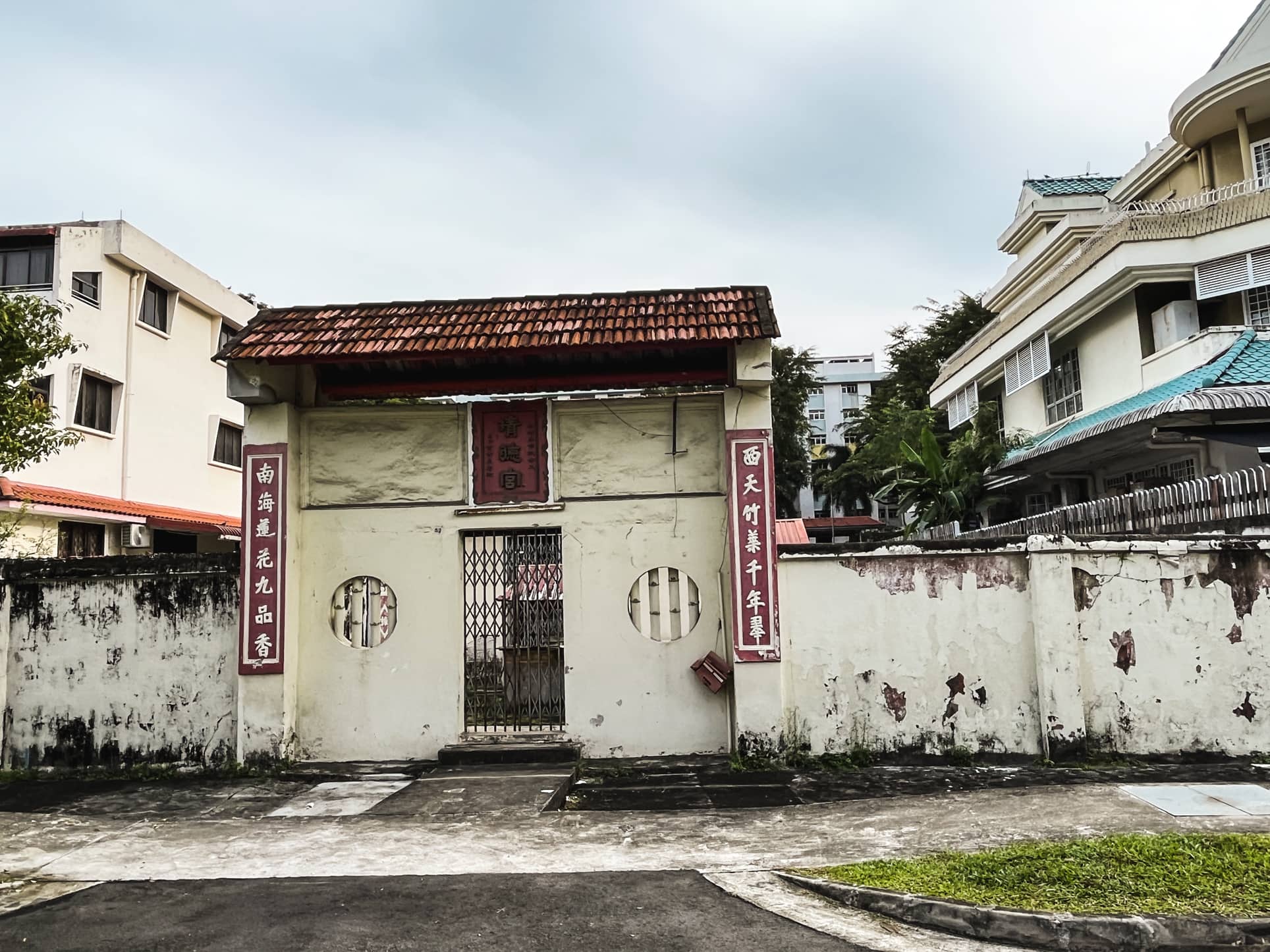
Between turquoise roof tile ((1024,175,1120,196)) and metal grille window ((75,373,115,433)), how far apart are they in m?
22.4

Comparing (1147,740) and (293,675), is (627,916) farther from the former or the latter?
(1147,740)

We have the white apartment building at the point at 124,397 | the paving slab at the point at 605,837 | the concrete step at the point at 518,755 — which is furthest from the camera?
the white apartment building at the point at 124,397

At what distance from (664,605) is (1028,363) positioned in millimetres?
14566

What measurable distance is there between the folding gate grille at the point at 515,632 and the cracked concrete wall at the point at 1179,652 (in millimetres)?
5070

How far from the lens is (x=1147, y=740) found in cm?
810

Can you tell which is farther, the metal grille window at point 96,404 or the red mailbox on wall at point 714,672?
the metal grille window at point 96,404

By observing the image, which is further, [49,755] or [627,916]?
[49,755]

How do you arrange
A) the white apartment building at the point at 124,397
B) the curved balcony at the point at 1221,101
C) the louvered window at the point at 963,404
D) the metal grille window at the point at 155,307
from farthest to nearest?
the louvered window at the point at 963,404, the metal grille window at the point at 155,307, the curved balcony at the point at 1221,101, the white apartment building at the point at 124,397

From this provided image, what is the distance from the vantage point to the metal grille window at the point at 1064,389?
19.0 metres

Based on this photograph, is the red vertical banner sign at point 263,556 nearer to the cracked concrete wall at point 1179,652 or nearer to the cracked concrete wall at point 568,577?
the cracked concrete wall at point 568,577

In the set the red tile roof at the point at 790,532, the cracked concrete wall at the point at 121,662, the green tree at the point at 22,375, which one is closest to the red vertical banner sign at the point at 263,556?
the cracked concrete wall at the point at 121,662

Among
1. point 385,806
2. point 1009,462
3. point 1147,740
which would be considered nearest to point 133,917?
point 385,806

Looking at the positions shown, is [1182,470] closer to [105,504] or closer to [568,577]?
[568,577]

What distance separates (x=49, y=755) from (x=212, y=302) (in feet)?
47.8
